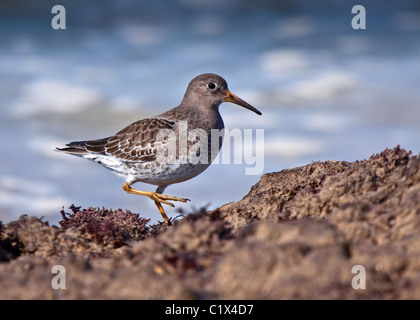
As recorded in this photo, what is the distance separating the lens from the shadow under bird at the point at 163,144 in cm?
1121

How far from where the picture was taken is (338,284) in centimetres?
496

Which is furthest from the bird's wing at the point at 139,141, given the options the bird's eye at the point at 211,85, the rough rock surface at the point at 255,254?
the rough rock surface at the point at 255,254

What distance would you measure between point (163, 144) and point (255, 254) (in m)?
6.45

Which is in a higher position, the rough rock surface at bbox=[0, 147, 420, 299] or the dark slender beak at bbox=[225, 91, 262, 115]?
the dark slender beak at bbox=[225, 91, 262, 115]

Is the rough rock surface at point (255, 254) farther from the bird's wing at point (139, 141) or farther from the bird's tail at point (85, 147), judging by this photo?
the bird's tail at point (85, 147)

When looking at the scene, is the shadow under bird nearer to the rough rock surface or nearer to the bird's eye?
the bird's eye

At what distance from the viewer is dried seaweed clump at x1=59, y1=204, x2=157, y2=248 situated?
7.52m

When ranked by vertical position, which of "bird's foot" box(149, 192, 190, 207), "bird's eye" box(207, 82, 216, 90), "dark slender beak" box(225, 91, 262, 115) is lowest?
"bird's foot" box(149, 192, 190, 207)

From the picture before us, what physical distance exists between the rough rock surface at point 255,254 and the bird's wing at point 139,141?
4085 mm

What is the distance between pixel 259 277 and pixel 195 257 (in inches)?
36.1

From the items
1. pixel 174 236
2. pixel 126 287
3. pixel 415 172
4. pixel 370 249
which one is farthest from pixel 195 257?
pixel 415 172

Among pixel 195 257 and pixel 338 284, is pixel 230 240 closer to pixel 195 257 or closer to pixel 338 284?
pixel 195 257

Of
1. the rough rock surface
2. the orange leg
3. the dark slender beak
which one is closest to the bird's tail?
the orange leg

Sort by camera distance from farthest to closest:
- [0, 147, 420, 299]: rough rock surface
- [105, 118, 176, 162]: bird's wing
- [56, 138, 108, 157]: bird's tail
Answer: [56, 138, 108, 157]: bird's tail
[105, 118, 176, 162]: bird's wing
[0, 147, 420, 299]: rough rock surface
